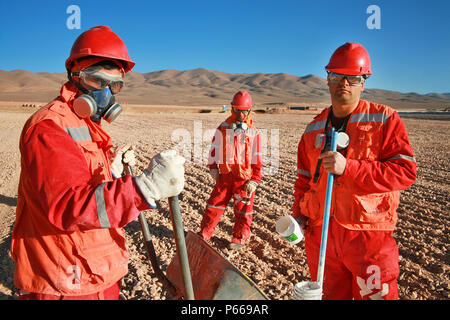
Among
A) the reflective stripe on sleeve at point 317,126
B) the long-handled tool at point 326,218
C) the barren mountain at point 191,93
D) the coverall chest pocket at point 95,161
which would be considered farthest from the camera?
the barren mountain at point 191,93

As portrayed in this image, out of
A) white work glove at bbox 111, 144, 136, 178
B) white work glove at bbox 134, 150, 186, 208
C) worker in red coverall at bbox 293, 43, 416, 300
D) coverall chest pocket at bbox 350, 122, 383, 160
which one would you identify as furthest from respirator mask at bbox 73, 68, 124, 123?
coverall chest pocket at bbox 350, 122, 383, 160

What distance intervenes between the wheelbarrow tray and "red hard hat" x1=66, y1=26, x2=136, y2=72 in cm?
125

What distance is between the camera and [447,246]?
13.9 feet

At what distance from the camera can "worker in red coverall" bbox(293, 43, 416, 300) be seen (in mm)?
2035

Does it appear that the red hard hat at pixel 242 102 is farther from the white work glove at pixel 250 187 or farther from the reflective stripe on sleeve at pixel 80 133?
the reflective stripe on sleeve at pixel 80 133

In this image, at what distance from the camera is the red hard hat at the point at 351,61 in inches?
88.2

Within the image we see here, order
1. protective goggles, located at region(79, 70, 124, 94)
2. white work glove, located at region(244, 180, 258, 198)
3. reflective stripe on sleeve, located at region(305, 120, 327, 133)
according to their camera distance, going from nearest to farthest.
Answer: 1. protective goggles, located at region(79, 70, 124, 94)
2. reflective stripe on sleeve, located at region(305, 120, 327, 133)
3. white work glove, located at region(244, 180, 258, 198)

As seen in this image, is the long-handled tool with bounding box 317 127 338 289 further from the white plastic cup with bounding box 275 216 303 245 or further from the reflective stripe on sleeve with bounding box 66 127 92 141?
the reflective stripe on sleeve with bounding box 66 127 92 141

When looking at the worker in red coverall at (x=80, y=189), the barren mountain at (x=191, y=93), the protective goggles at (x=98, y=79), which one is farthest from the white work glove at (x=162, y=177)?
the barren mountain at (x=191, y=93)

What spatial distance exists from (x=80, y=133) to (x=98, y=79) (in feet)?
1.26

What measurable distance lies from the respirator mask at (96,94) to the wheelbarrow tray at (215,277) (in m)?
0.99

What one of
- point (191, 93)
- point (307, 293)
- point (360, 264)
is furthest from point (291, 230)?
point (191, 93)

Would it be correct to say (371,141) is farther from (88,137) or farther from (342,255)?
(88,137)

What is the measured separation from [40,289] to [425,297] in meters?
3.51
